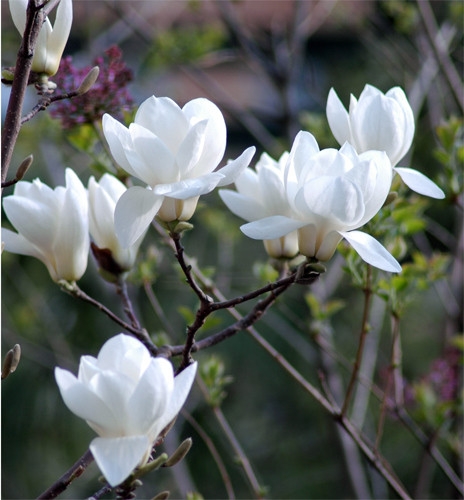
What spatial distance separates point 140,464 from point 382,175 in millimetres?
218

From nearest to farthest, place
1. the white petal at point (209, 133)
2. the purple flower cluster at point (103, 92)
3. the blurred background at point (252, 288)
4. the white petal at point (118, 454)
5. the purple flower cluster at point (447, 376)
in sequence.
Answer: the white petal at point (118, 454) < the white petal at point (209, 133) < the purple flower cluster at point (103, 92) < the purple flower cluster at point (447, 376) < the blurred background at point (252, 288)

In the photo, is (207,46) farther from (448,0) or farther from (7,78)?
(7,78)

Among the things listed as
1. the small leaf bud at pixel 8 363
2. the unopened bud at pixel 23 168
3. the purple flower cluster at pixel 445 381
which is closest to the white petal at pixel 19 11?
the unopened bud at pixel 23 168

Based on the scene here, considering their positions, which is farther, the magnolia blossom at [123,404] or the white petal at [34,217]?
the white petal at [34,217]

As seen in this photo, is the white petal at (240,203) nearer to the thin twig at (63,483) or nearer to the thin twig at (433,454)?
the thin twig at (63,483)

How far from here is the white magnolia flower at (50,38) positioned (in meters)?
0.51

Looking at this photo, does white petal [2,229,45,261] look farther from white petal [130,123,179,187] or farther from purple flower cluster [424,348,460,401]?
purple flower cluster [424,348,460,401]

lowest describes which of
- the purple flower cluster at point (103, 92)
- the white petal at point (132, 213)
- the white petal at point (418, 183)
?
the white petal at point (418, 183)

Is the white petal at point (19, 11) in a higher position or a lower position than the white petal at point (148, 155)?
higher

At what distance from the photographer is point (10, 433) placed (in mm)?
2430

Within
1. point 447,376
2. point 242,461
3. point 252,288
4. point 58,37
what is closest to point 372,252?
point 58,37

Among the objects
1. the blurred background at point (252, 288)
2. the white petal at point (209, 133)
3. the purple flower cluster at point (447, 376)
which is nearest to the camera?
the white petal at point (209, 133)

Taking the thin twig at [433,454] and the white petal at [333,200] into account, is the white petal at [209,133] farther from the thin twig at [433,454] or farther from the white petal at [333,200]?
the thin twig at [433,454]

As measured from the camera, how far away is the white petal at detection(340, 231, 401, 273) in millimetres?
444
